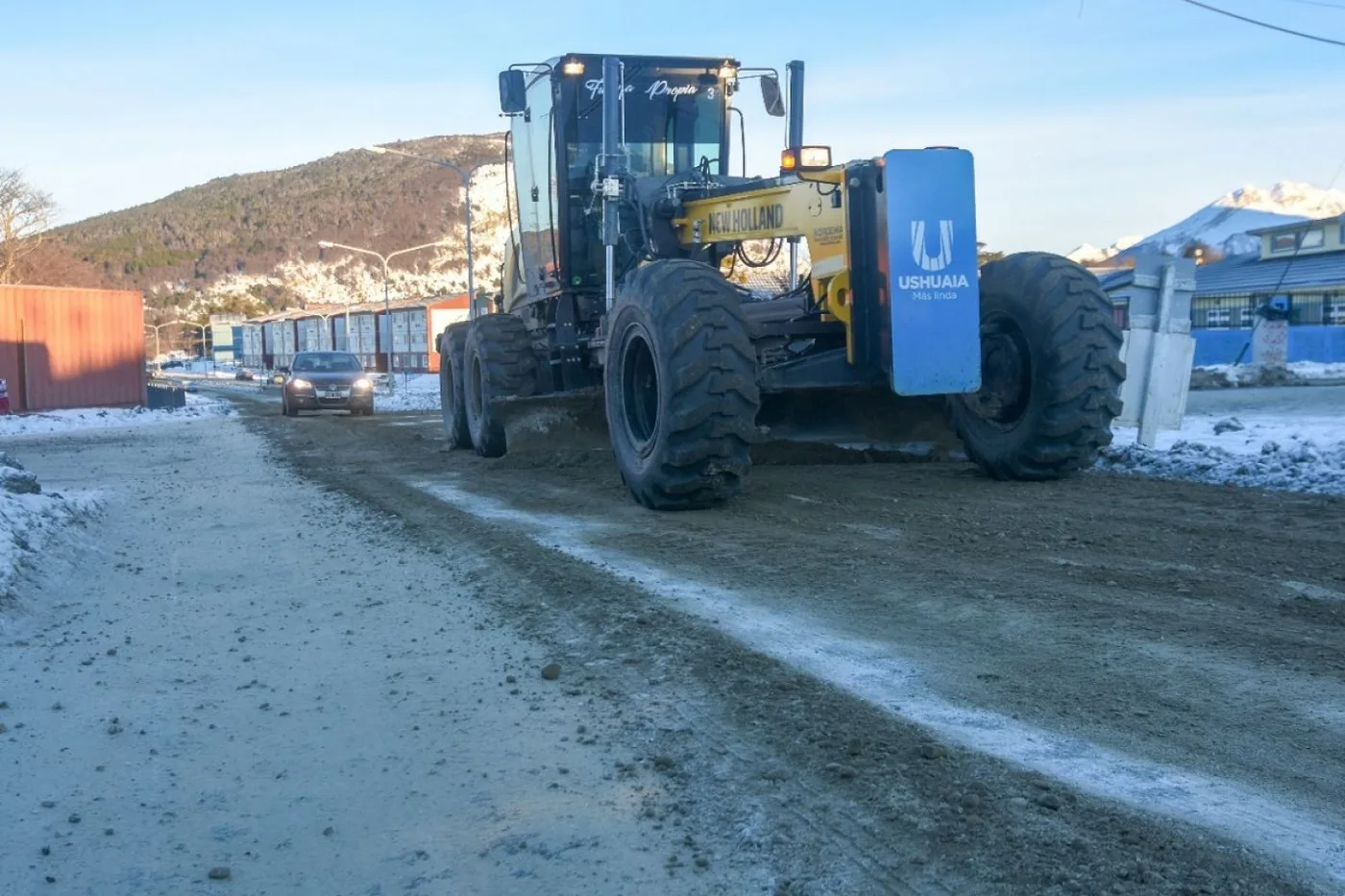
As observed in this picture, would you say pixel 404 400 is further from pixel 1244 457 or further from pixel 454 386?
pixel 1244 457

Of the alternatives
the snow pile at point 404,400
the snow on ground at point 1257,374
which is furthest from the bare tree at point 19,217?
the snow on ground at point 1257,374

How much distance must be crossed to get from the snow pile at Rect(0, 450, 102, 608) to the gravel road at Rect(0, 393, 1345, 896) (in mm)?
420

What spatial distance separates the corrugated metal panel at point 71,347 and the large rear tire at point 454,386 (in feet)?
65.5

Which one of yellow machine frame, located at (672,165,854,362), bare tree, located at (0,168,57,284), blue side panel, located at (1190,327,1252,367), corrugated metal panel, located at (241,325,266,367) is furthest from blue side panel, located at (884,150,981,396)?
corrugated metal panel, located at (241,325,266,367)

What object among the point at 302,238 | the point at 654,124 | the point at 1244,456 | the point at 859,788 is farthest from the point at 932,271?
the point at 302,238

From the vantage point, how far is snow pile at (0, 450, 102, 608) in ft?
25.2

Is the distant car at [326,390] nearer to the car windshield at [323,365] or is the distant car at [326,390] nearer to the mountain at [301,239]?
the car windshield at [323,365]

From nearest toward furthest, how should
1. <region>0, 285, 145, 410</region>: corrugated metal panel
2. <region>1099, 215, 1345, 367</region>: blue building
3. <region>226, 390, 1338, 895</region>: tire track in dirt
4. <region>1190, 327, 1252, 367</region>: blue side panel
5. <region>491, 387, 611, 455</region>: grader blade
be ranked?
<region>226, 390, 1338, 895</region>: tire track in dirt, <region>491, 387, 611, 455</region>: grader blade, <region>0, 285, 145, 410</region>: corrugated metal panel, <region>1099, 215, 1345, 367</region>: blue building, <region>1190, 327, 1252, 367</region>: blue side panel

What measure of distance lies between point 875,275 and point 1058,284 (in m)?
1.61

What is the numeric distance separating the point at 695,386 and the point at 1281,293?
163ft

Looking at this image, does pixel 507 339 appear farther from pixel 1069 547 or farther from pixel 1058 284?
pixel 1069 547

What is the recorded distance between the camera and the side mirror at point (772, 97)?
39.5 ft

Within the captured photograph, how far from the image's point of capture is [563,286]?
12.8 metres

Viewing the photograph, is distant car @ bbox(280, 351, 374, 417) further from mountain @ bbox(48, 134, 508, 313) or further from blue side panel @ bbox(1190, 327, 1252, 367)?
mountain @ bbox(48, 134, 508, 313)
